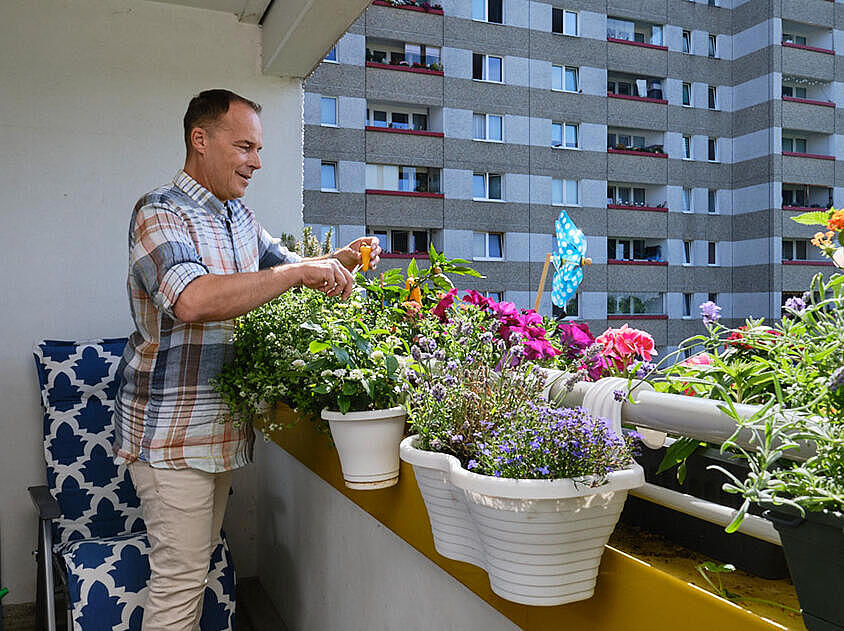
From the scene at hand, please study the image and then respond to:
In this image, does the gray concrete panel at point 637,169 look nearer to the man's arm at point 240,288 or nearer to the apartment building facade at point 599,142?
the apartment building facade at point 599,142

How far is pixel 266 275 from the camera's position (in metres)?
1.25

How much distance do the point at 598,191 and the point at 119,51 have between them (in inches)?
927

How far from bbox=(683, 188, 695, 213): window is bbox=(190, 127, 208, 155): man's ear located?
2727 cm

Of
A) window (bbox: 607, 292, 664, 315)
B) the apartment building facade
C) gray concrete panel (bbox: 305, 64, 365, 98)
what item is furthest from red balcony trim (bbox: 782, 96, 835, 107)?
gray concrete panel (bbox: 305, 64, 365, 98)

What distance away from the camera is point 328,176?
2089cm

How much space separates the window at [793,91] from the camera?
2828 cm

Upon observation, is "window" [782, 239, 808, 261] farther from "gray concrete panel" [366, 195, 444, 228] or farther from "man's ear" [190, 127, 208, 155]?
"man's ear" [190, 127, 208, 155]

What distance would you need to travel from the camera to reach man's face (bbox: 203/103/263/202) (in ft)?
4.89

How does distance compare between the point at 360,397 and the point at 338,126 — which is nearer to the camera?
the point at 360,397

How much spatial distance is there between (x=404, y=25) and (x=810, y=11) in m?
16.4

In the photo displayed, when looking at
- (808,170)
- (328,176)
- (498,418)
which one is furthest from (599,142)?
(498,418)

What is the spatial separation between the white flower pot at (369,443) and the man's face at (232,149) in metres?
0.63

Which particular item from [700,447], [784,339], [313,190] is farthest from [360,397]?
[313,190]

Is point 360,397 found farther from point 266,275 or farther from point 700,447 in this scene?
point 700,447
